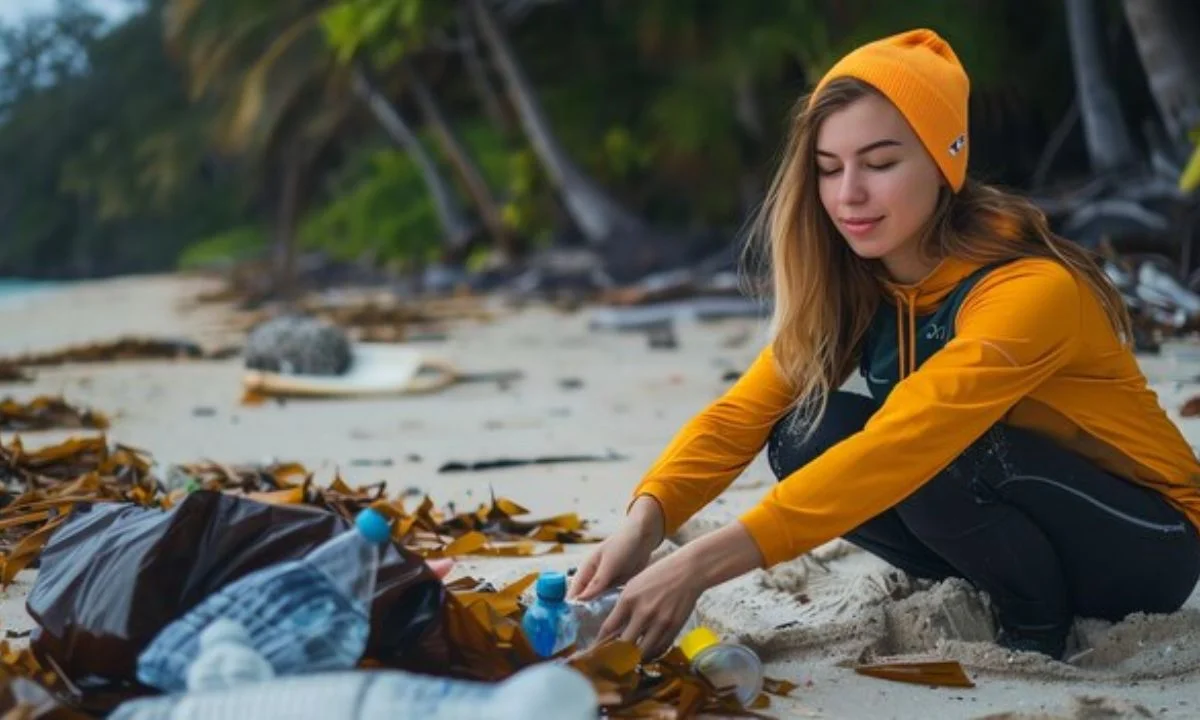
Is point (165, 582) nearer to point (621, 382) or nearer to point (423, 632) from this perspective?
point (423, 632)

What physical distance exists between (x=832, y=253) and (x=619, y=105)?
13743mm

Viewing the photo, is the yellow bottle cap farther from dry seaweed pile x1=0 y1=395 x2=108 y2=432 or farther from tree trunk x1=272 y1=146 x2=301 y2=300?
tree trunk x1=272 y1=146 x2=301 y2=300

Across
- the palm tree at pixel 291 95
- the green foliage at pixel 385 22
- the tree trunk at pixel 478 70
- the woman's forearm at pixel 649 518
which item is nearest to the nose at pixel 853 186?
the woman's forearm at pixel 649 518

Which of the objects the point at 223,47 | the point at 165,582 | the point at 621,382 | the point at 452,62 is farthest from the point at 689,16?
the point at 165,582

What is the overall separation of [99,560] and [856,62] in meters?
1.39

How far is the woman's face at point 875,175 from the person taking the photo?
232cm

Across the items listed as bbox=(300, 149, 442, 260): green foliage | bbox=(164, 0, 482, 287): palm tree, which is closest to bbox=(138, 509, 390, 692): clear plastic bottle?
bbox=(164, 0, 482, 287): palm tree

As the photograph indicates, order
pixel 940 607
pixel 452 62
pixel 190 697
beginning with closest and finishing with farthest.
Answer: pixel 190 697 → pixel 940 607 → pixel 452 62

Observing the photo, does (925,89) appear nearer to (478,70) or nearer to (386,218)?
(478,70)

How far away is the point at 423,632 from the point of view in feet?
6.77

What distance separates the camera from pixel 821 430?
8.21ft

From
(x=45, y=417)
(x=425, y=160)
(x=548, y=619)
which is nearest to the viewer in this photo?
(x=548, y=619)

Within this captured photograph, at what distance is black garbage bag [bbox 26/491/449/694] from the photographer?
1.92 meters

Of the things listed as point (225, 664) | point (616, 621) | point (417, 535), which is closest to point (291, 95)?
point (417, 535)
